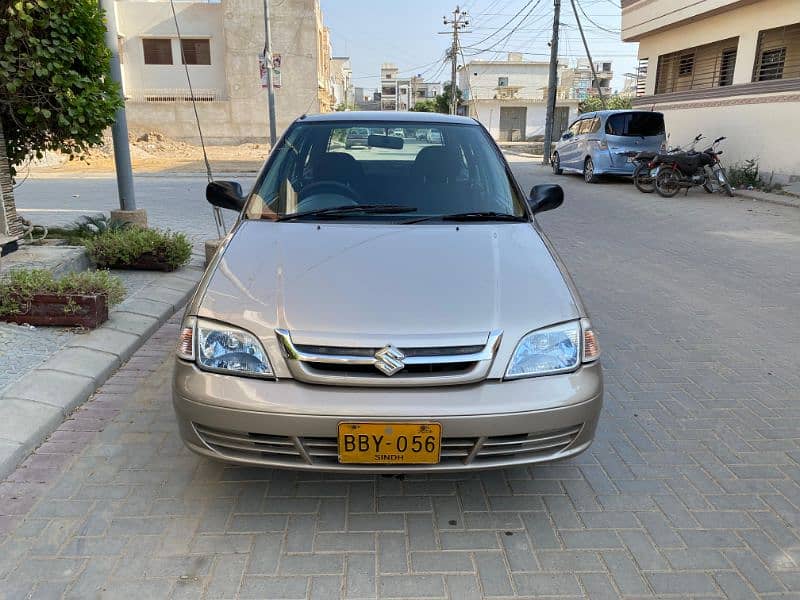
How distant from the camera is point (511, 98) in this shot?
51125 millimetres

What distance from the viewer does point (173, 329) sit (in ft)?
15.6

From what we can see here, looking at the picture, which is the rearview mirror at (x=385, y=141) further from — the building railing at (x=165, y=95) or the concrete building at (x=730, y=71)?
the building railing at (x=165, y=95)

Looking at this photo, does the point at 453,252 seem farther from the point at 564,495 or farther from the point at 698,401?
the point at 698,401

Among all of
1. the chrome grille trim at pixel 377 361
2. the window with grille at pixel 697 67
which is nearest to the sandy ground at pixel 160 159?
the window with grille at pixel 697 67

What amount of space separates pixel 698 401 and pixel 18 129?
20.4 feet

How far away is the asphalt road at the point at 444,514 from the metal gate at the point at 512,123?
157ft

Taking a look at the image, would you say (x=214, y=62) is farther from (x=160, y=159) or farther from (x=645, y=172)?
(x=645, y=172)

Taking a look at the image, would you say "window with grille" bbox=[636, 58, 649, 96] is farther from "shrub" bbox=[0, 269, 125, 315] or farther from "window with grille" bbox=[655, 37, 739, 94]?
"shrub" bbox=[0, 269, 125, 315]

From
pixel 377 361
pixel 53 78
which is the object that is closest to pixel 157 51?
pixel 53 78

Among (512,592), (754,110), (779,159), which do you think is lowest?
(512,592)

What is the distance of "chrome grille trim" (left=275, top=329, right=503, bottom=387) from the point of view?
7.48ft

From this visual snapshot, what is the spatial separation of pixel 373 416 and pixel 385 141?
7.74 feet

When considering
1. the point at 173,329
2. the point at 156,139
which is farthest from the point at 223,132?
the point at 173,329

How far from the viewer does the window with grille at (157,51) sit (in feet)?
99.6
